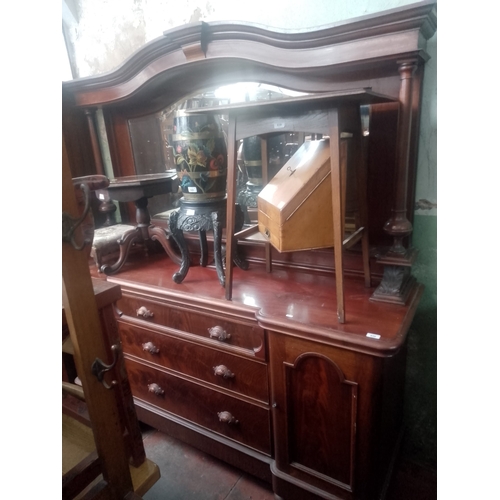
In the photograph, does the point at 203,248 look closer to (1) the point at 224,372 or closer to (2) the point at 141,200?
(2) the point at 141,200

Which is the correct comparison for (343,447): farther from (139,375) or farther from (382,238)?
(139,375)

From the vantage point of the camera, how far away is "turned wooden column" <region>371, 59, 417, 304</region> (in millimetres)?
1061

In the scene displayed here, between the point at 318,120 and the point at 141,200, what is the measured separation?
105 cm

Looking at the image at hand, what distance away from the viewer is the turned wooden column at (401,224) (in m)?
1.06

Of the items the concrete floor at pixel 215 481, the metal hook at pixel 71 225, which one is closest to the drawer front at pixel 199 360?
the concrete floor at pixel 215 481

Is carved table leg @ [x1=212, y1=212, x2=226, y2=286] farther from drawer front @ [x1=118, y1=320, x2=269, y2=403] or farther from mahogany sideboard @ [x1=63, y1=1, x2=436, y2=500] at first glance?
drawer front @ [x1=118, y1=320, x2=269, y2=403]

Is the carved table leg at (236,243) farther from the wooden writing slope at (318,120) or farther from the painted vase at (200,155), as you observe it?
the wooden writing slope at (318,120)

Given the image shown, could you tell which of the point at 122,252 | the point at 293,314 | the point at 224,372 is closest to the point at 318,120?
the point at 293,314

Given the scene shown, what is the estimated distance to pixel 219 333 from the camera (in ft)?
4.31

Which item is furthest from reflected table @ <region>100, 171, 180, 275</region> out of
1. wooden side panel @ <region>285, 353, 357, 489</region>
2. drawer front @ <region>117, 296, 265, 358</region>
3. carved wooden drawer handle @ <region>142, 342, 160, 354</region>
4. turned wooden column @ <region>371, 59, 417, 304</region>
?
turned wooden column @ <region>371, 59, 417, 304</region>

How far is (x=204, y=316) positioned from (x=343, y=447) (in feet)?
2.12

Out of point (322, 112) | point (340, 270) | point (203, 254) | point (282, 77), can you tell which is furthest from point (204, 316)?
point (282, 77)

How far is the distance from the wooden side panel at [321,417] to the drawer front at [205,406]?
156 mm
